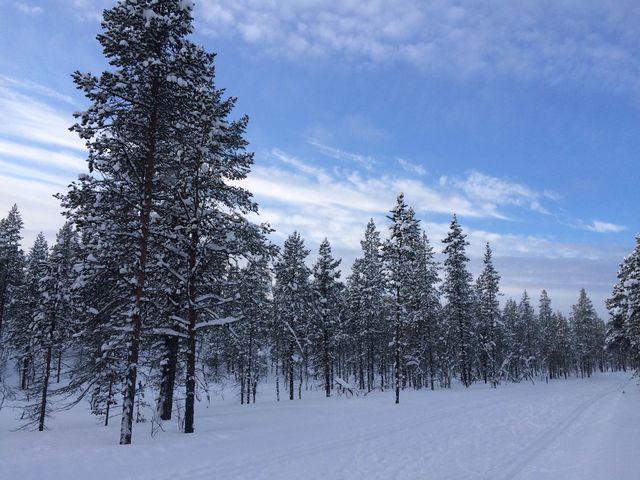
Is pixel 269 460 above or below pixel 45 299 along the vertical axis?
below

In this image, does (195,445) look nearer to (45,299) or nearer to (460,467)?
(460,467)

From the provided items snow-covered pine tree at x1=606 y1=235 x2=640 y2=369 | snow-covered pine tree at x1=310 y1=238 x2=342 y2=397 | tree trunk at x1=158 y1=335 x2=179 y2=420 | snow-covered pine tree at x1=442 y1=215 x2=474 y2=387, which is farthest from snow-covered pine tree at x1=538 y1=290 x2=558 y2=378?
tree trunk at x1=158 y1=335 x2=179 y2=420

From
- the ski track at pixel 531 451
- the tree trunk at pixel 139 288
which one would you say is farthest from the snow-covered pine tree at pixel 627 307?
the tree trunk at pixel 139 288

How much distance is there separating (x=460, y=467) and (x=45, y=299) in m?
24.5

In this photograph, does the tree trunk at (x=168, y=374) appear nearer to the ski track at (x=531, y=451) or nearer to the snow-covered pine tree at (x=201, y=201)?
the snow-covered pine tree at (x=201, y=201)

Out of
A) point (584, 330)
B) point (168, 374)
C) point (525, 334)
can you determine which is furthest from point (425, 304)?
point (584, 330)

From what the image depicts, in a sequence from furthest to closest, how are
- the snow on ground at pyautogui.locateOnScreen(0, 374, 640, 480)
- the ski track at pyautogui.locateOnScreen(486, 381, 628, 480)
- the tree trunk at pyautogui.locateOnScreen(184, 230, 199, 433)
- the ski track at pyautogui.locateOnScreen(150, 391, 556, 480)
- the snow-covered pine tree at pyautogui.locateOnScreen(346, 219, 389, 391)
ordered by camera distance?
the snow-covered pine tree at pyautogui.locateOnScreen(346, 219, 389, 391) → the tree trunk at pyautogui.locateOnScreen(184, 230, 199, 433) → the ski track at pyautogui.locateOnScreen(486, 381, 628, 480) → the snow on ground at pyautogui.locateOnScreen(0, 374, 640, 480) → the ski track at pyautogui.locateOnScreen(150, 391, 556, 480)

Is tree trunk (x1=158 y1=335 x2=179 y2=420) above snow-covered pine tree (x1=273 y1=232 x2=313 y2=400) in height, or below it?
below

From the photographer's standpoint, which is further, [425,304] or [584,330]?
[584,330]

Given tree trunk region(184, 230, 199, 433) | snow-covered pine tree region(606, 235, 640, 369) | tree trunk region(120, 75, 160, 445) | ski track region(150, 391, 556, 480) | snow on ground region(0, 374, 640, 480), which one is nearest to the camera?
ski track region(150, 391, 556, 480)

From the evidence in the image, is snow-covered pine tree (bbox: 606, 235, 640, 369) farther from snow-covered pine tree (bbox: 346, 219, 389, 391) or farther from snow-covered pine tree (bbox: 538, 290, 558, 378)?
snow-covered pine tree (bbox: 538, 290, 558, 378)

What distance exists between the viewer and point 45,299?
24.3 m

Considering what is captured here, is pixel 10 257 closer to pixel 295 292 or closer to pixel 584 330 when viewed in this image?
pixel 295 292

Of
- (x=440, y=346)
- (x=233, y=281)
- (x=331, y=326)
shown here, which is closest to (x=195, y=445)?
(x=233, y=281)
